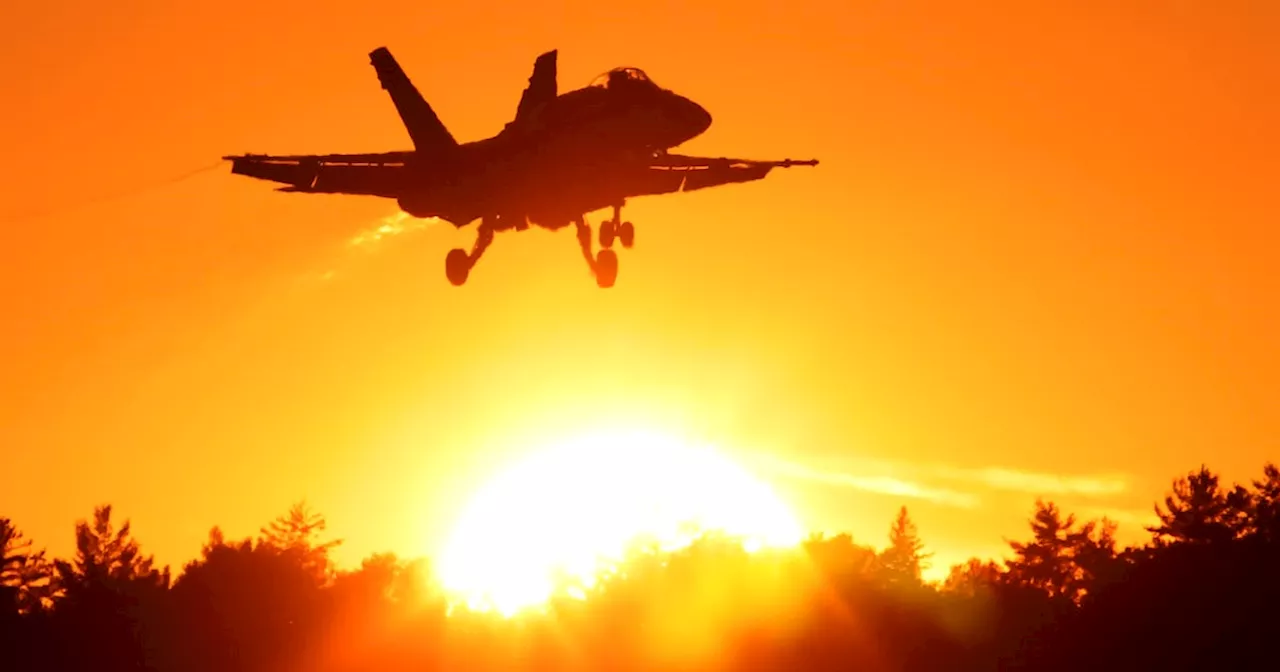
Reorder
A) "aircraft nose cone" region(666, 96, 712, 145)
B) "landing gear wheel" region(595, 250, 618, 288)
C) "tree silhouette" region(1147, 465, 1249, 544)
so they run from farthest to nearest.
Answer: "tree silhouette" region(1147, 465, 1249, 544) < "landing gear wheel" region(595, 250, 618, 288) < "aircraft nose cone" region(666, 96, 712, 145)

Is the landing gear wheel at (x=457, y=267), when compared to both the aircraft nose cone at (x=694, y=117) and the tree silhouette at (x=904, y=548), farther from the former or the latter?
the tree silhouette at (x=904, y=548)

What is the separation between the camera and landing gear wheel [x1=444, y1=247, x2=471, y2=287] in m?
56.1

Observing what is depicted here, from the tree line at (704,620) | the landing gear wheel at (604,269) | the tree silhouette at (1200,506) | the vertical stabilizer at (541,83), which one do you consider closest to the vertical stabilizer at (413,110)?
the vertical stabilizer at (541,83)

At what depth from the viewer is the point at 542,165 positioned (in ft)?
169

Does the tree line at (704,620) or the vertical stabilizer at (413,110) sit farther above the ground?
the vertical stabilizer at (413,110)

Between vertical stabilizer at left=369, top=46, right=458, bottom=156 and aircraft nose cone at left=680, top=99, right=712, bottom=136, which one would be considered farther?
vertical stabilizer at left=369, top=46, right=458, bottom=156

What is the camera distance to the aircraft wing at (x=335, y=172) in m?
53.8

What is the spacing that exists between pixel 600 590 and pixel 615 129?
35537 mm

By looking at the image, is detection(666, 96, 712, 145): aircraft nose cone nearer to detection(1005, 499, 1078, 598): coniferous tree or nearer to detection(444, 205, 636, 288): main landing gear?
detection(444, 205, 636, 288): main landing gear

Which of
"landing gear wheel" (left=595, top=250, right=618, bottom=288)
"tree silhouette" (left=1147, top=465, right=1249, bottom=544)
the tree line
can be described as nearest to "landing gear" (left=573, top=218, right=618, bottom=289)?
"landing gear wheel" (left=595, top=250, right=618, bottom=288)

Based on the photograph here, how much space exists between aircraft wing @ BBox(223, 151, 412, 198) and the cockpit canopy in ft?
23.9

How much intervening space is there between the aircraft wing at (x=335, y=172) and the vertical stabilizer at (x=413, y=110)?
0.87 m

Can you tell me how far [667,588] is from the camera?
7519cm

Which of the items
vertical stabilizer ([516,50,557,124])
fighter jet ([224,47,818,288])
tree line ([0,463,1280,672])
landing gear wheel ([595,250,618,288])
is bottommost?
tree line ([0,463,1280,672])
